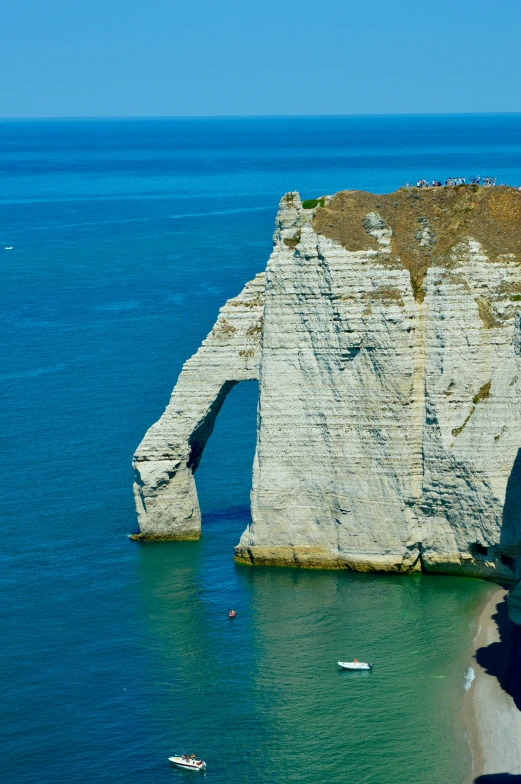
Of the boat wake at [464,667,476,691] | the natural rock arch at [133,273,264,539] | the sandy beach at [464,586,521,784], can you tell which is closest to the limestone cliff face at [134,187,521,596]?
the natural rock arch at [133,273,264,539]

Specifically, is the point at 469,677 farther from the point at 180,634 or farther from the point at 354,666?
the point at 180,634

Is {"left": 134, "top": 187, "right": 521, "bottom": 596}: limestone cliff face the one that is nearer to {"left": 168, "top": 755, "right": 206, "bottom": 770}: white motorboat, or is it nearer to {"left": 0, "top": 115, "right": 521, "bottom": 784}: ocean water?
{"left": 0, "top": 115, "right": 521, "bottom": 784}: ocean water

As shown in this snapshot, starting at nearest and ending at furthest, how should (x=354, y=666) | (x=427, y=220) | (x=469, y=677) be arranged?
1. (x=469, y=677)
2. (x=354, y=666)
3. (x=427, y=220)

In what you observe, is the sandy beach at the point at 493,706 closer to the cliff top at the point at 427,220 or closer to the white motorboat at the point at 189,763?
the white motorboat at the point at 189,763

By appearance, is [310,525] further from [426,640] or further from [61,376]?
[61,376]

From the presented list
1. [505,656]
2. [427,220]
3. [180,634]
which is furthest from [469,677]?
[427,220]

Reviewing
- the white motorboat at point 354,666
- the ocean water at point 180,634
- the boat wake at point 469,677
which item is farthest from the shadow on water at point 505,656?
the white motorboat at point 354,666

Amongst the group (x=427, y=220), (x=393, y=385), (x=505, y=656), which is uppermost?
(x=427, y=220)
